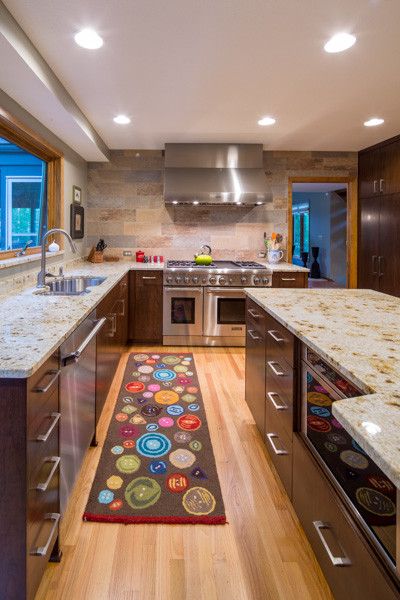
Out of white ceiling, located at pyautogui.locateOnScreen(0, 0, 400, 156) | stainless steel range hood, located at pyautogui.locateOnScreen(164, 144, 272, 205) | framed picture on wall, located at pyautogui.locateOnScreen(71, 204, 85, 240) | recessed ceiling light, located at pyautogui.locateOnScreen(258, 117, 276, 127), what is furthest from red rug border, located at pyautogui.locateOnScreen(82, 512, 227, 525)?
stainless steel range hood, located at pyautogui.locateOnScreen(164, 144, 272, 205)

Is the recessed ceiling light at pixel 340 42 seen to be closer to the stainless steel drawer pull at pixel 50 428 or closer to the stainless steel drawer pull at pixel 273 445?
the stainless steel drawer pull at pixel 273 445

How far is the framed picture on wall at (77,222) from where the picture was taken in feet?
14.6

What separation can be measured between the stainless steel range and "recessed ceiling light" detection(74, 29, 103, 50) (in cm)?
242

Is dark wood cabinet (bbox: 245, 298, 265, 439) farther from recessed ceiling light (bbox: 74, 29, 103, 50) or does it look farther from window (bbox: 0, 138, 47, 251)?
window (bbox: 0, 138, 47, 251)

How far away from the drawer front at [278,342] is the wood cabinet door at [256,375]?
0.16 m

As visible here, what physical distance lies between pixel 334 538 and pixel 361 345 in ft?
1.92

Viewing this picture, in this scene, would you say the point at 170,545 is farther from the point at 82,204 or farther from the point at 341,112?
the point at 82,204

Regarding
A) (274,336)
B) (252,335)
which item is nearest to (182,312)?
(252,335)

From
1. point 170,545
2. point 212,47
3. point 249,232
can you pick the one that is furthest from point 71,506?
point 249,232

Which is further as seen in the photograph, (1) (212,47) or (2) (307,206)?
(2) (307,206)

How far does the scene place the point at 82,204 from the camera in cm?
495

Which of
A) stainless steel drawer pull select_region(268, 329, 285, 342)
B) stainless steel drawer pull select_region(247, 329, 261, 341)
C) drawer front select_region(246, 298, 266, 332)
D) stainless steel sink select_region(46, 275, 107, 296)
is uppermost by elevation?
stainless steel sink select_region(46, 275, 107, 296)

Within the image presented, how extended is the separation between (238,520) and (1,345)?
1.23 metres

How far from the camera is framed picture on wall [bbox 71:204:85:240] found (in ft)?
14.6
